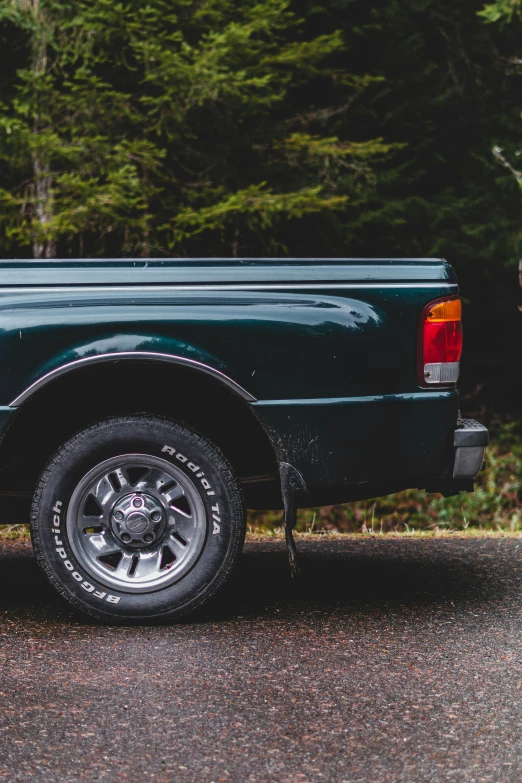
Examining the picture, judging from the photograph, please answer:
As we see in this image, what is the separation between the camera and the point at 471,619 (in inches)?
181

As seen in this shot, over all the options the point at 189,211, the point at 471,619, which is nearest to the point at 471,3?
the point at 189,211

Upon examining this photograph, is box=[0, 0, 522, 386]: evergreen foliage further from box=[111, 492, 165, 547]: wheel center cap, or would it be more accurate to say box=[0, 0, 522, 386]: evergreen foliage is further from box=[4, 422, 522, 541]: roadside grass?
box=[111, 492, 165, 547]: wheel center cap

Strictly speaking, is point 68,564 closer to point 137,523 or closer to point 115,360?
point 137,523

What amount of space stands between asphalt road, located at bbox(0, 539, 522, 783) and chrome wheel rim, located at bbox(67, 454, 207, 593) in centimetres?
26

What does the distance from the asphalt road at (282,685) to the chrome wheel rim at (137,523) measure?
0.26 m

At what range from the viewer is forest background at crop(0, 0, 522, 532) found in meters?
10.9

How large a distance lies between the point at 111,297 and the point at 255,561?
7.10 ft

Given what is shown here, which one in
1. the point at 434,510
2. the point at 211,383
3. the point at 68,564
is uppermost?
the point at 211,383

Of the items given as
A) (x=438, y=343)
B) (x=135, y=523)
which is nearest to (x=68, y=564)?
(x=135, y=523)

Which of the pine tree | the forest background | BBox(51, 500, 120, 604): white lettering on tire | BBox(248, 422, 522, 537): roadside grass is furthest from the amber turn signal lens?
BBox(248, 422, 522, 537): roadside grass

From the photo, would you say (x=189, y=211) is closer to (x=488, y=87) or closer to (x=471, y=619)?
(x=488, y=87)

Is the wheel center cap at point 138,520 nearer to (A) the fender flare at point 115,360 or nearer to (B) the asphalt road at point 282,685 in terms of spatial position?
(B) the asphalt road at point 282,685

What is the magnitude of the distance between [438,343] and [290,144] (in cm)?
793

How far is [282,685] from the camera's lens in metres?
3.73
